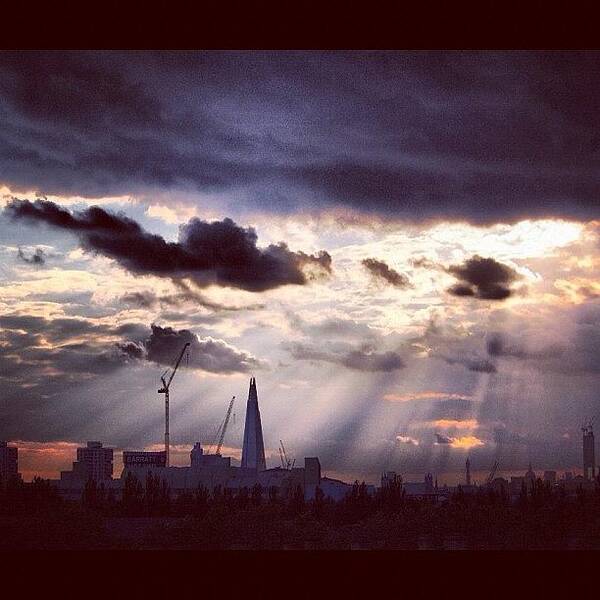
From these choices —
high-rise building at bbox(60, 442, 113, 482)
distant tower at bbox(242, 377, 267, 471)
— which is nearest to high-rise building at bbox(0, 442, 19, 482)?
high-rise building at bbox(60, 442, 113, 482)

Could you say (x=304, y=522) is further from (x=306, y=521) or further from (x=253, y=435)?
(x=253, y=435)

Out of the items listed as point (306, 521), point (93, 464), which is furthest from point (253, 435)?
point (306, 521)

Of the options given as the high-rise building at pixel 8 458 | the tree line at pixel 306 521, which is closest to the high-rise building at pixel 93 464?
the high-rise building at pixel 8 458

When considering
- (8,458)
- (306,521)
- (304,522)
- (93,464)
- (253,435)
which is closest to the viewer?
(304,522)

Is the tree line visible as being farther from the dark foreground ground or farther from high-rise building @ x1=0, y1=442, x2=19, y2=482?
high-rise building @ x1=0, y1=442, x2=19, y2=482

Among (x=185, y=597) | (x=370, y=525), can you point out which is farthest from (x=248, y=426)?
(x=185, y=597)
